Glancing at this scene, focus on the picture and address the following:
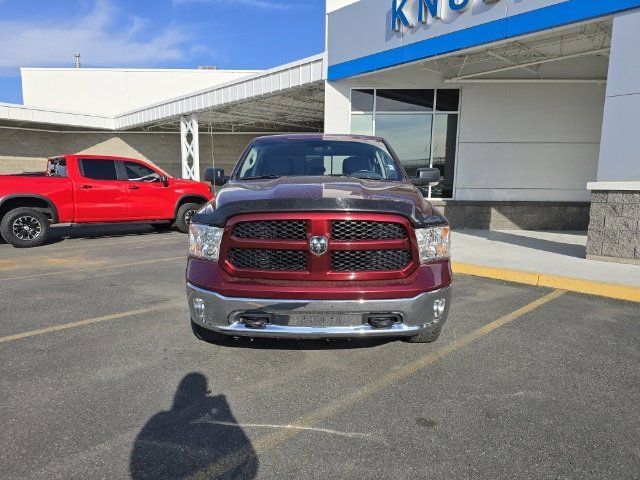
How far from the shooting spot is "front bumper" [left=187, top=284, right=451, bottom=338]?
280 centimetres

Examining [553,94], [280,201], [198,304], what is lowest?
[198,304]

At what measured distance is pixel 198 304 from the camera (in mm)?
2990

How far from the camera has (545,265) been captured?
22.1 feet

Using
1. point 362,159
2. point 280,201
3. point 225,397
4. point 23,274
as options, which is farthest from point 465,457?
point 23,274

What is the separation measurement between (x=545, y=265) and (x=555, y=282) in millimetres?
914

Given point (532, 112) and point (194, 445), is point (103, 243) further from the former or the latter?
point (532, 112)

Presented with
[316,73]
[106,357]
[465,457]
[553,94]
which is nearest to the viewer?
[465,457]

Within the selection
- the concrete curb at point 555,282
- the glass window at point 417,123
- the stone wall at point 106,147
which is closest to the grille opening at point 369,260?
the concrete curb at point 555,282

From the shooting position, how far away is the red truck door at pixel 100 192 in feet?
30.8

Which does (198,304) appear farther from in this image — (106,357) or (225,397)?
(106,357)

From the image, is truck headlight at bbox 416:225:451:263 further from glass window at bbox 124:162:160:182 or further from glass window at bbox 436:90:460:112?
glass window at bbox 436:90:460:112

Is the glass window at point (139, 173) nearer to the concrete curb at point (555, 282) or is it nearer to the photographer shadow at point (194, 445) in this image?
the concrete curb at point (555, 282)

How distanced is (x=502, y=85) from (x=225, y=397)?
11.0 metres

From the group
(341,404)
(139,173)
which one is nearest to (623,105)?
(341,404)
